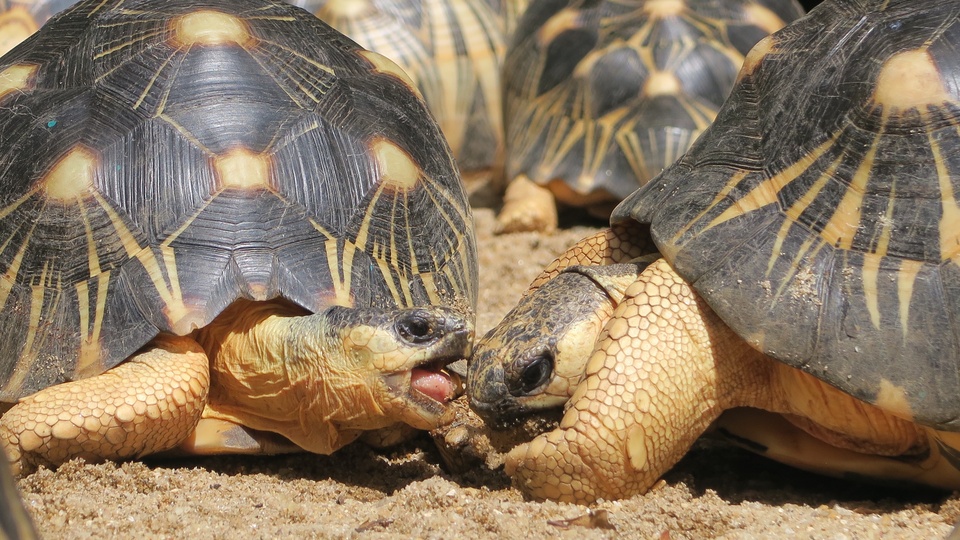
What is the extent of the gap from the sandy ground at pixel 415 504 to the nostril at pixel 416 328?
40cm

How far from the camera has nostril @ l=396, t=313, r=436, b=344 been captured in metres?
2.75

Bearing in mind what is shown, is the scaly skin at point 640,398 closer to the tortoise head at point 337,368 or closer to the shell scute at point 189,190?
the tortoise head at point 337,368

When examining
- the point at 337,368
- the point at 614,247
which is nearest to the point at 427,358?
the point at 337,368

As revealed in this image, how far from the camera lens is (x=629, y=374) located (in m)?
2.76

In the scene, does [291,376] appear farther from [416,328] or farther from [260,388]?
[416,328]

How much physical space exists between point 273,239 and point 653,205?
1.07 m

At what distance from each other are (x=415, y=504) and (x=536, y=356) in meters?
0.49

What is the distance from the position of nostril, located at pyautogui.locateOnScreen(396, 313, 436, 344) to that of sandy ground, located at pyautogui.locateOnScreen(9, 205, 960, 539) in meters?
0.40

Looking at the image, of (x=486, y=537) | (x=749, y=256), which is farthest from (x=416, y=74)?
(x=486, y=537)

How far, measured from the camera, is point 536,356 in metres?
2.85

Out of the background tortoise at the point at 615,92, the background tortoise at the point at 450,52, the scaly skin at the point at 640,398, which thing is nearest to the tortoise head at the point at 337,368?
the scaly skin at the point at 640,398

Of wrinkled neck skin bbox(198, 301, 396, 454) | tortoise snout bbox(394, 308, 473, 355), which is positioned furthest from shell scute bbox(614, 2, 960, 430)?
wrinkled neck skin bbox(198, 301, 396, 454)

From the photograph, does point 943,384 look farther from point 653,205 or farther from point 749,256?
point 653,205

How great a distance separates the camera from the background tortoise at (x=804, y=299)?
2.68 meters
